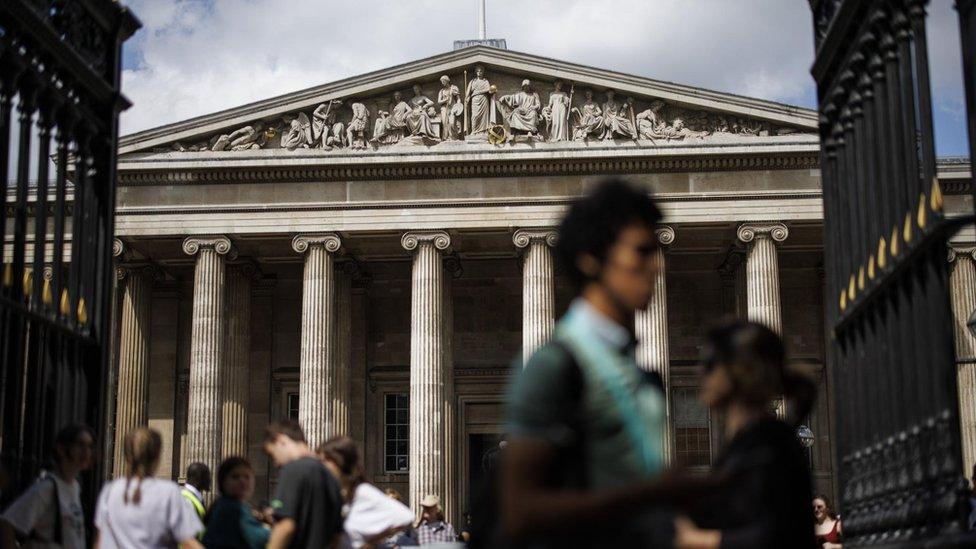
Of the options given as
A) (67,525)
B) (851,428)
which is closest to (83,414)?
(67,525)

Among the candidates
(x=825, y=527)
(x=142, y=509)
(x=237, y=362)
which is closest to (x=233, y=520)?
(x=142, y=509)

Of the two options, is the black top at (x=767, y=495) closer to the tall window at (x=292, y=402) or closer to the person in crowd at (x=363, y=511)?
the person in crowd at (x=363, y=511)

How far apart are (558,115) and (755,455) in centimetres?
3491

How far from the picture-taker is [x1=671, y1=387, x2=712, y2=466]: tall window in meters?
43.7

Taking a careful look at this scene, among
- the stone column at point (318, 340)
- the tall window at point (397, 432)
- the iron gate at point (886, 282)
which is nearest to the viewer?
the iron gate at point (886, 282)

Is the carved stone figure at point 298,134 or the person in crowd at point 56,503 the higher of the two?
the carved stone figure at point 298,134

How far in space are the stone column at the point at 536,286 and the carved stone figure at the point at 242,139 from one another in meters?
7.88

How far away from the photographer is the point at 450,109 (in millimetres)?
40219

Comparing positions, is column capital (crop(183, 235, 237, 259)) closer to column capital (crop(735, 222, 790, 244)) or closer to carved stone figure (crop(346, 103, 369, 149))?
carved stone figure (crop(346, 103, 369, 149))

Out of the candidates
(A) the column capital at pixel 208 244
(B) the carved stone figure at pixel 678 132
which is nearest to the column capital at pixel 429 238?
(A) the column capital at pixel 208 244

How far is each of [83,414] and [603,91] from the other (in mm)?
31663

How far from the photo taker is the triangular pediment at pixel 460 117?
131 ft

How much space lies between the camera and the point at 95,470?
32.9 feet

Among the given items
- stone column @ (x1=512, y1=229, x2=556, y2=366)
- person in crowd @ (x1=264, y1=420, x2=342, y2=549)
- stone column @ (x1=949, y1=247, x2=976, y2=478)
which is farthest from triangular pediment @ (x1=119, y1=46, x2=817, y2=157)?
person in crowd @ (x1=264, y1=420, x2=342, y2=549)
